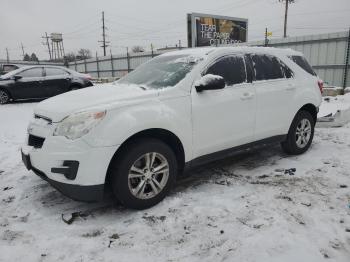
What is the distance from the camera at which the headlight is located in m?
2.98

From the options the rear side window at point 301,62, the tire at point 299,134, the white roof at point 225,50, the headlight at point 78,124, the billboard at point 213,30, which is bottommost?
the tire at point 299,134

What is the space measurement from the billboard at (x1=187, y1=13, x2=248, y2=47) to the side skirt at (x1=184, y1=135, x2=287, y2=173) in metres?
17.8

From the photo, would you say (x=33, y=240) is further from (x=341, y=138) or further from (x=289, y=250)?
(x=341, y=138)

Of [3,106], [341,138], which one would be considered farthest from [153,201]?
[3,106]

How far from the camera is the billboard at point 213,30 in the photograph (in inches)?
854

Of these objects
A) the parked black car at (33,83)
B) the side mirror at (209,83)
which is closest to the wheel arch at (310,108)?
the side mirror at (209,83)

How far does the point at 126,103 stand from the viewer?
3.18 metres

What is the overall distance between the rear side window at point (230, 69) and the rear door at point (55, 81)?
29.4 feet

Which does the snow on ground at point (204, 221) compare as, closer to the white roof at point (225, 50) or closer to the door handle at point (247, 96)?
the door handle at point (247, 96)

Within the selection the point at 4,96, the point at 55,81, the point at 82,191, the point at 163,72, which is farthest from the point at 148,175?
the point at 4,96

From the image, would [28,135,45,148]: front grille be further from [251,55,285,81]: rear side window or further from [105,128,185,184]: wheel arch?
[251,55,285,81]: rear side window

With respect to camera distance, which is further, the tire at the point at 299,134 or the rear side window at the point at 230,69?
the tire at the point at 299,134

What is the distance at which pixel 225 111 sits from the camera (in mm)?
3889

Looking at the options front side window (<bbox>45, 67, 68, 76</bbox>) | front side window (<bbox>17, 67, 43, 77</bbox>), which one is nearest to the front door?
front side window (<bbox>45, 67, 68, 76</bbox>)
